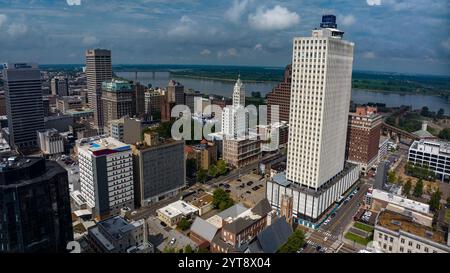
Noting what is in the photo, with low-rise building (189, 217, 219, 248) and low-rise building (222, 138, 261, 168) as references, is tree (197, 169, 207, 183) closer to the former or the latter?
low-rise building (222, 138, 261, 168)

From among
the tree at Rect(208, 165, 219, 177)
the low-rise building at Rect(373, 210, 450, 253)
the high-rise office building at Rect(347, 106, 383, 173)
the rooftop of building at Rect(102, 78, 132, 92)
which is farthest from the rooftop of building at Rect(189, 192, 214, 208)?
the rooftop of building at Rect(102, 78, 132, 92)

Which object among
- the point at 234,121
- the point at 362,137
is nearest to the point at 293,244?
the point at 362,137

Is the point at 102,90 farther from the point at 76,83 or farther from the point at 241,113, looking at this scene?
the point at 76,83

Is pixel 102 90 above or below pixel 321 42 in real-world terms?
below

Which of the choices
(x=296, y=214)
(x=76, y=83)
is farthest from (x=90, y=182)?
(x=76, y=83)

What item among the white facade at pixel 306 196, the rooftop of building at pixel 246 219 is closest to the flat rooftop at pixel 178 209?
the rooftop of building at pixel 246 219
